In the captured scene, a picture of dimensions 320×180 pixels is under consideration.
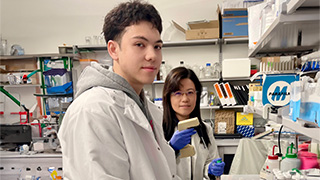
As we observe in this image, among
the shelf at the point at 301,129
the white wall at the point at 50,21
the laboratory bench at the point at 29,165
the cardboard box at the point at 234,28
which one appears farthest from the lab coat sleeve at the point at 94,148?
the white wall at the point at 50,21

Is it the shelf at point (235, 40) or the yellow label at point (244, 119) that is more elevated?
the shelf at point (235, 40)

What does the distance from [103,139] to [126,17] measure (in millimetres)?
530

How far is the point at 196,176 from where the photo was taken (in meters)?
1.62

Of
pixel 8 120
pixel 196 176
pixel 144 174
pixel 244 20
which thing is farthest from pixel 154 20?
pixel 8 120

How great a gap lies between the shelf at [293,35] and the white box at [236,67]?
153cm

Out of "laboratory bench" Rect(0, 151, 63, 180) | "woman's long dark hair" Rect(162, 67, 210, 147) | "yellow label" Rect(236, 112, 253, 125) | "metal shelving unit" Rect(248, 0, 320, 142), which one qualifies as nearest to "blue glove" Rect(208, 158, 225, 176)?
"woman's long dark hair" Rect(162, 67, 210, 147)

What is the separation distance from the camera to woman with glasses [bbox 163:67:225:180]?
1.62 meters

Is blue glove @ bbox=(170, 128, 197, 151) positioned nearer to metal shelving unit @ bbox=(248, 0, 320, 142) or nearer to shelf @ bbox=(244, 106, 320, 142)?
metal shelving unit @ bbox=(248, 0, 320, 142)

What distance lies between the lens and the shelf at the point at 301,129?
554 mm

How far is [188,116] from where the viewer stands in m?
1.81

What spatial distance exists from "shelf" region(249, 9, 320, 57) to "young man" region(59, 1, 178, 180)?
50 cm

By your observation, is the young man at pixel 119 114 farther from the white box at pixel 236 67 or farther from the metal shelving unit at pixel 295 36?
the white box at pixel 236 67

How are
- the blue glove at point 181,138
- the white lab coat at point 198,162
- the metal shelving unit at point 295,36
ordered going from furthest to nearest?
the white lab coat at point 198,162, the blue glove at point 181,138, the metal shelving unit at point 295,36

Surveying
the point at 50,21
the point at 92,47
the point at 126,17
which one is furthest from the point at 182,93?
the point at 50,21
